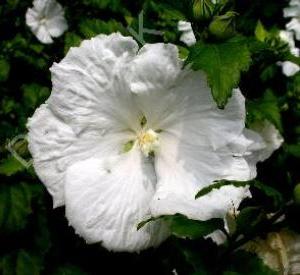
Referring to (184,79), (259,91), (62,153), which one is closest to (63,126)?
(62,153)

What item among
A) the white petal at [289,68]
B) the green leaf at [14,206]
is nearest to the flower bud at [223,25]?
the green leaf at [14,206]

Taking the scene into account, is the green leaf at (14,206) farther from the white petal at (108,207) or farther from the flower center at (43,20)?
the flower center at (43,20)

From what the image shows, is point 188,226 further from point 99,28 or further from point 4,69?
point 4,69

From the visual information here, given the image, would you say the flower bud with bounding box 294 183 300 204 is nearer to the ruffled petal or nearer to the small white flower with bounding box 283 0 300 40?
the ruffled petal

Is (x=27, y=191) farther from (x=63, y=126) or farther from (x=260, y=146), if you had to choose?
(x=260, y=146)

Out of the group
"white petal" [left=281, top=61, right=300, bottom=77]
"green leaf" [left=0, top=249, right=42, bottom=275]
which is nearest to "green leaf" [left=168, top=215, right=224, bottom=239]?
"green leaf" [left=0, top=249, right=42, bottom=275]

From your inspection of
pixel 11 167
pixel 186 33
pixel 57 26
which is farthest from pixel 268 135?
pixel 57 26
